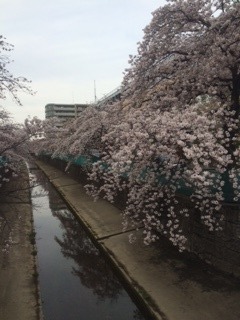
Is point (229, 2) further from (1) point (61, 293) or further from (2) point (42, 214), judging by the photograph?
(2) point (42, 214)

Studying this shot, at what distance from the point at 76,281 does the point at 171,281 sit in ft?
11.2

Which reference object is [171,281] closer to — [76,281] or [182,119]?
[76,281]

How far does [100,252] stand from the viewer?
12.8 m

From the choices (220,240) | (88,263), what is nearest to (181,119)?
(220,240)

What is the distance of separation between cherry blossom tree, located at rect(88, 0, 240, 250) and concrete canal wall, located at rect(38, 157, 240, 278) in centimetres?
28

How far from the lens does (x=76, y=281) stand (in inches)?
431

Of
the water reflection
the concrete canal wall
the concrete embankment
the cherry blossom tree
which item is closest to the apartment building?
the water reflection

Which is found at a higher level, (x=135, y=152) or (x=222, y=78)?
(x=222, y=78)

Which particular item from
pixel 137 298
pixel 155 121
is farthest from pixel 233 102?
pixel 137 298

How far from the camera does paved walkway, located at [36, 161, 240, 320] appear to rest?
300 inches

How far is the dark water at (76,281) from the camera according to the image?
896 cm

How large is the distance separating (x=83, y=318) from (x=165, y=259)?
3.25 m

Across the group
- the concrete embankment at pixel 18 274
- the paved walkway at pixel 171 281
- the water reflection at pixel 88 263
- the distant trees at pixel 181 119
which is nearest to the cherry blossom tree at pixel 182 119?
the distant trees at pixel 181 119

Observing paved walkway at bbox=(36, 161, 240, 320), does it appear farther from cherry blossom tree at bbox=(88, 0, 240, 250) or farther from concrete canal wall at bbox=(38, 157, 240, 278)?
cherry blossom tree at bbox=(88, 0, 240, 250)
